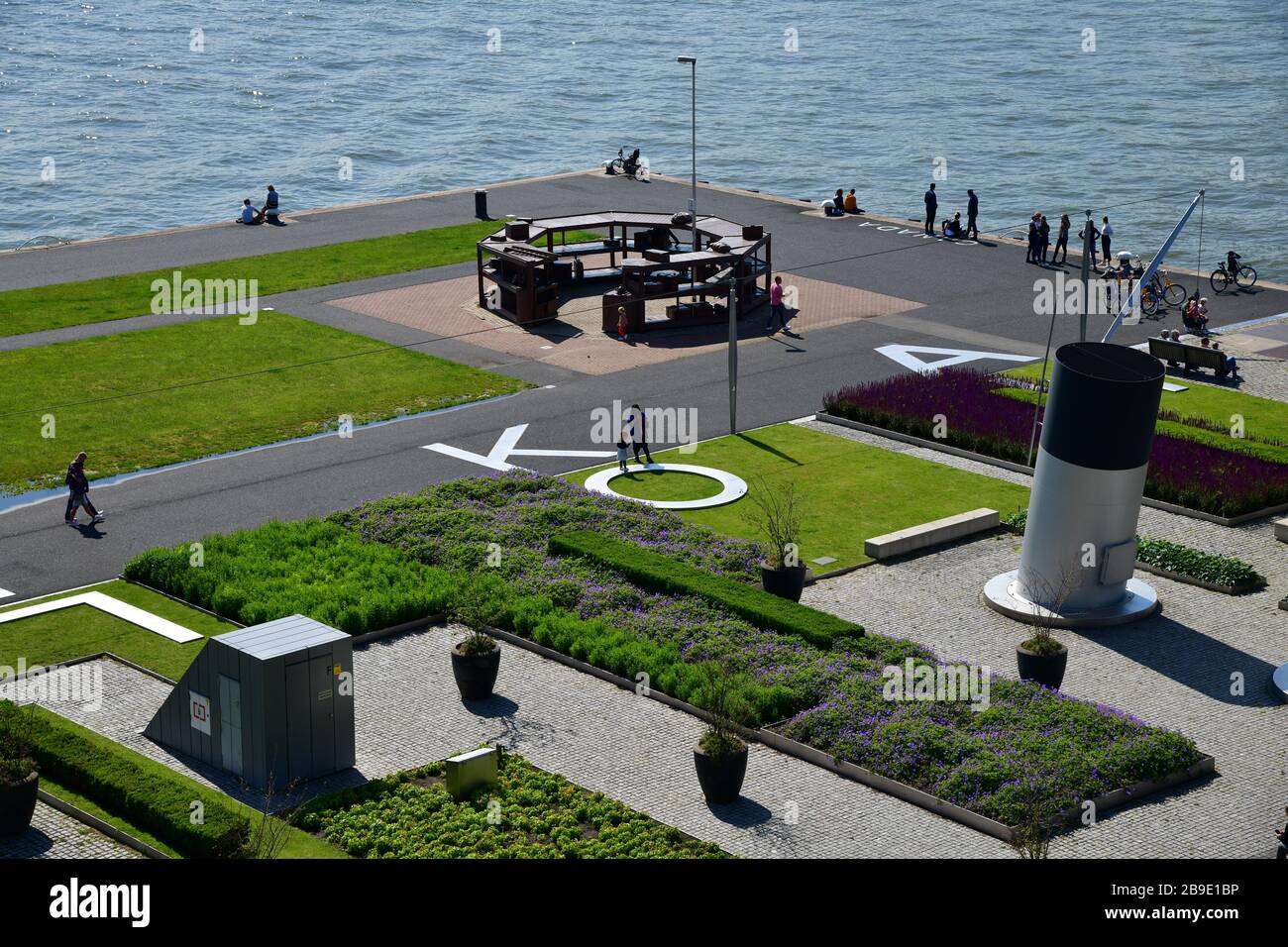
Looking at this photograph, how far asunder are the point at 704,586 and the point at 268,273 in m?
31.6

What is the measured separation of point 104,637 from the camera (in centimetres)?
2861

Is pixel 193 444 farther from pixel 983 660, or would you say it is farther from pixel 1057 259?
pixel 1057 259

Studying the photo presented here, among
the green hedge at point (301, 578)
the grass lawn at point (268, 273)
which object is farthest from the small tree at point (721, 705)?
the grass lawn at point (268, 273)

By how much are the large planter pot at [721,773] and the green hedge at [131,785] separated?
236 inches

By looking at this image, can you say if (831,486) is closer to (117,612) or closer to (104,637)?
(117,612)

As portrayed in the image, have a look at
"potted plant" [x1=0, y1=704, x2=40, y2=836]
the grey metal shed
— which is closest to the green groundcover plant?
the grey metal shed

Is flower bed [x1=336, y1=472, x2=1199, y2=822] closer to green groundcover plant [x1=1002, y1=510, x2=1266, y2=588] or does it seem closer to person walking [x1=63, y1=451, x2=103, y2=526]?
person walking [x1=63, y1=451, x2=103, y2=526]

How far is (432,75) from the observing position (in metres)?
129

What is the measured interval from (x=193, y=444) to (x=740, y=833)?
22.3 meters

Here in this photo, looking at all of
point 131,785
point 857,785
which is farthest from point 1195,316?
point 131,785

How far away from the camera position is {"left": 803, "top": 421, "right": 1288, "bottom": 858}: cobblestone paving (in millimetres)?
22047

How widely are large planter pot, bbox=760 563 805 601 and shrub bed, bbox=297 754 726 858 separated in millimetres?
7620

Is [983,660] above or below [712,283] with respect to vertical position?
below
